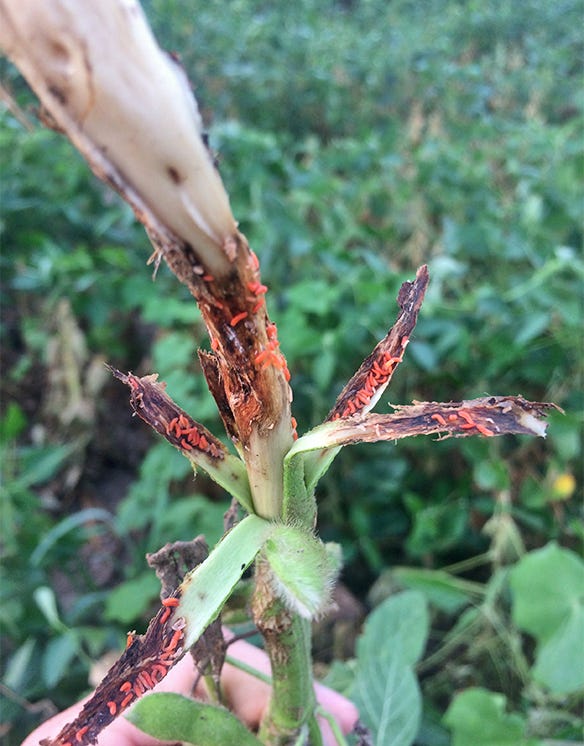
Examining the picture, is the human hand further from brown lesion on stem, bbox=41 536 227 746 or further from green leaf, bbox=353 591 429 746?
brown lesion on stem, bbox=41 536 227 746

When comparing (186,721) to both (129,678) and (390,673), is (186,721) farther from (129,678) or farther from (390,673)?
(390,673)

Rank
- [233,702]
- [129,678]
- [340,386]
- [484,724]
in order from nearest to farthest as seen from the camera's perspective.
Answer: [129,678] → [233,702] → [484,724] → [340,386]

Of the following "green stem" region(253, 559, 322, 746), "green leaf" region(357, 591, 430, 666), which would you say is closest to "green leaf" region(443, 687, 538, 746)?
"green leaf" region(357, 591, 430, 666)

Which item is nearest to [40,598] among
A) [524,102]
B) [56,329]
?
[56,329]

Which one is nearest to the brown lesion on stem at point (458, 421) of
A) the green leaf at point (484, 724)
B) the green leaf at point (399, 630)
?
the green leaf at point (399, 630)

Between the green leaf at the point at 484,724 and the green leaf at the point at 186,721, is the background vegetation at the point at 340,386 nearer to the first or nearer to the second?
the green leaf at the point at 484,724

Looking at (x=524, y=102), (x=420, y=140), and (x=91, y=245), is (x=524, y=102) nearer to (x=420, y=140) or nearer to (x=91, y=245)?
(x=420, y=140)

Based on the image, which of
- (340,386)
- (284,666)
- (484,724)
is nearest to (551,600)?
(484,724)
